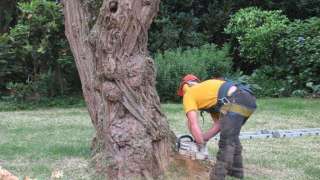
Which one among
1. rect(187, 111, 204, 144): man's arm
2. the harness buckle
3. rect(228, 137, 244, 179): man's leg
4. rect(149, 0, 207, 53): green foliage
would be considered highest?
rect(149, 0, 207, 53): green foliage

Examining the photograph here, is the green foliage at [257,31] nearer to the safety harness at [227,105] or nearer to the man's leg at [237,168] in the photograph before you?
the man's leg at [237,168]

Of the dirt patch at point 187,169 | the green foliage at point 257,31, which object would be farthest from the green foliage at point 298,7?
the dirt patch at point 187,169

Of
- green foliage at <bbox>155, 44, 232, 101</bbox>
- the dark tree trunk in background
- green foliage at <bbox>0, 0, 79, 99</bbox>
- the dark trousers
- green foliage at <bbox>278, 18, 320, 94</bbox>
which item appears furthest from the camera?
the dark tree trunk in background

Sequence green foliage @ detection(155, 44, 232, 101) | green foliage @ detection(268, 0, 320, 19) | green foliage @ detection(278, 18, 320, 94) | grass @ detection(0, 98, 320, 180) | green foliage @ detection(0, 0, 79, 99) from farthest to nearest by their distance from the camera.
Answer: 1. green foliage @ detection(268, 0, 320, 19)
2. green foliage @ detection(278, 18, 320, 94)
3. green foliage @ detection(155, 44, 232, 101)
4. green foliage @ detection(0, 0, 79, 99)
5. grass @ detection(0, 98, 320, 180)

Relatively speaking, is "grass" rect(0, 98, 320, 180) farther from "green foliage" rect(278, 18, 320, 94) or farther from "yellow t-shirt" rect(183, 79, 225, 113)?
"green foliage" rect(278, 18, 320, 94)

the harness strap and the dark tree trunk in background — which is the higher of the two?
the dark tree trunk in background

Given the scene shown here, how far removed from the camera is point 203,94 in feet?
19.2

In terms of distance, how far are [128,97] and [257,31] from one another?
8580 mm

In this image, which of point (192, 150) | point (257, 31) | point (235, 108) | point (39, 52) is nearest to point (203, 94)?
point (235, 108)

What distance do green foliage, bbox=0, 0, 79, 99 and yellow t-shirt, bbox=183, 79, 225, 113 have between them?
267 inches

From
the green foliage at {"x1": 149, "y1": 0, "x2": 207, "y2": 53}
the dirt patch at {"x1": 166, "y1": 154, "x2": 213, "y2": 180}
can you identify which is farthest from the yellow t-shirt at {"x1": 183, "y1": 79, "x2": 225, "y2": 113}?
the green foliage at {"x1": 149, "y1": 0, "x2": 207, "y2": 53}

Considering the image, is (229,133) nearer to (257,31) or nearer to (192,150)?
(192,150)

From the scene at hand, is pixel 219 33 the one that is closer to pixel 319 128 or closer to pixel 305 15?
pixel 305 15

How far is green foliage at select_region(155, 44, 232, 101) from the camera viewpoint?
496 inches
